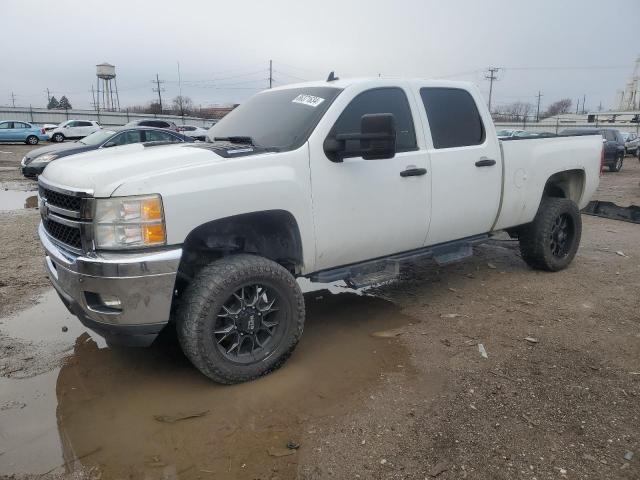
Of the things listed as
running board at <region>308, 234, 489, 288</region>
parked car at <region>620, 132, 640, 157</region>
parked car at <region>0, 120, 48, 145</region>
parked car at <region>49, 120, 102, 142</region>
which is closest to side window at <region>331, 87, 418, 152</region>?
running board at <region>308, 234, 489, 288</region>

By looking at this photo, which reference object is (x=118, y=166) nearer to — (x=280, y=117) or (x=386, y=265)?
(x=280, y=117)

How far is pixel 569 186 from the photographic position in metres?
6.06

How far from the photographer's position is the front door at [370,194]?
3.56 metres

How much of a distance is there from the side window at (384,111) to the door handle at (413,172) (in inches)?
7.2

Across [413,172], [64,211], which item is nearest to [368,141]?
[413,172]

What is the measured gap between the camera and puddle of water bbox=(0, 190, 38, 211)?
1020 centimetres

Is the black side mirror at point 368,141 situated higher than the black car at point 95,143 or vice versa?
the black side mirror at point 368,141

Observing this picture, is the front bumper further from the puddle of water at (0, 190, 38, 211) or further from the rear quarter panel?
Answer: the puddle of water at (0, 190, 38, 211)

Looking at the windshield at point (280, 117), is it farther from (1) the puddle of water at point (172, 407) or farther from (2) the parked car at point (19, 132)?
(2) the parked car at point (19, 132)

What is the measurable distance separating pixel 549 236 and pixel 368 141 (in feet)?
10.5

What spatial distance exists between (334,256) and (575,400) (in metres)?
1.82

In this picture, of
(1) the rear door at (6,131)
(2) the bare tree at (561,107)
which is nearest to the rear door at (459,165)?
(1) the rear door at (6,131)

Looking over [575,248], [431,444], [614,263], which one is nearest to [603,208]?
[614,263]

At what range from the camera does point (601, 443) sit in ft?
8.87
